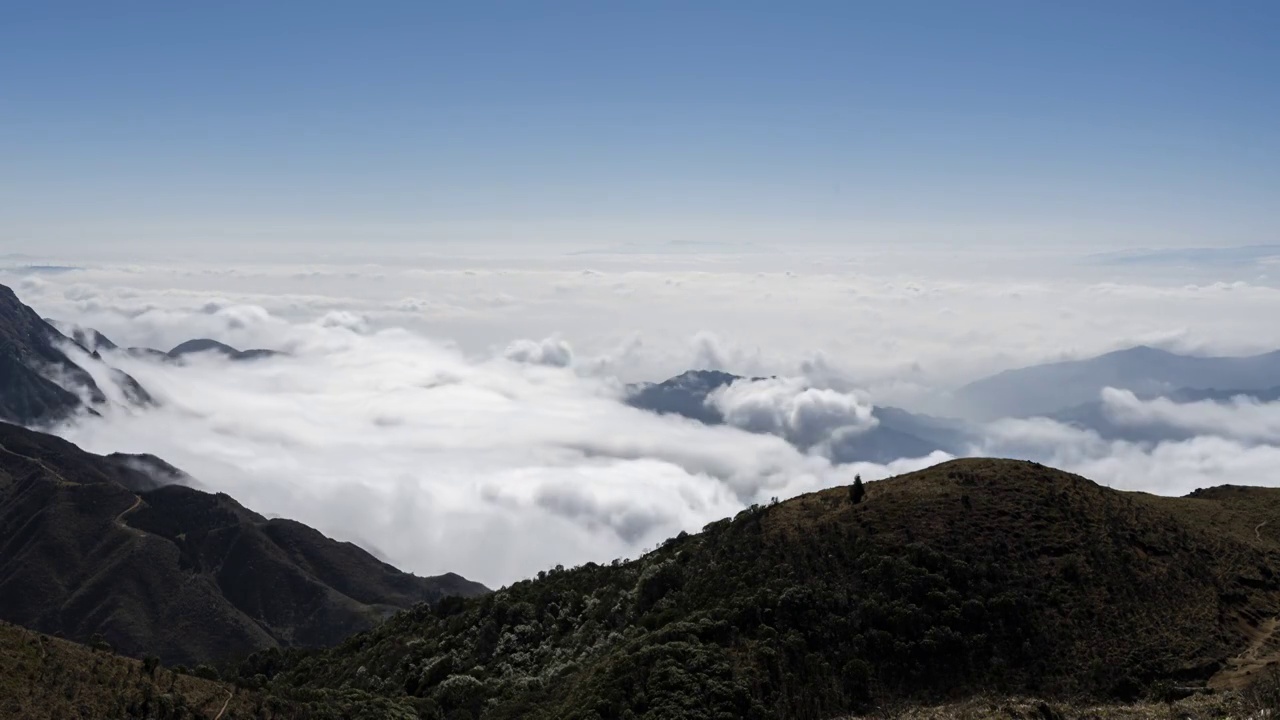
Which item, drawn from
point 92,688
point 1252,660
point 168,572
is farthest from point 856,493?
point 168,572

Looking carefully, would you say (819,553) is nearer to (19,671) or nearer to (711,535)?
(711,535)

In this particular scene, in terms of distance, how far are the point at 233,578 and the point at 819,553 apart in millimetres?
151830

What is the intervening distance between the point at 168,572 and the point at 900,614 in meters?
151

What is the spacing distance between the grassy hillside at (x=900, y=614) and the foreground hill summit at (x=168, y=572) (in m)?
102

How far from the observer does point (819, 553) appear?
38344 millimetres

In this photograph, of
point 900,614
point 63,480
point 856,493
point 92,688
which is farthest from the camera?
point 63,480

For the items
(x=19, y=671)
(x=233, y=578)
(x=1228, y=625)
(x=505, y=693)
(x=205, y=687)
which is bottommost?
(x=233, y=578)

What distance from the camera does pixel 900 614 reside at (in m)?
32.6

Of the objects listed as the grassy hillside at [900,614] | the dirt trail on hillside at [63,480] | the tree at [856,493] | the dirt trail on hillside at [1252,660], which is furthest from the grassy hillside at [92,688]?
the dirt trail on hillside at [63,480]

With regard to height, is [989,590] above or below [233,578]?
above

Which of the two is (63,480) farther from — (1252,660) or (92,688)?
(1252,660)

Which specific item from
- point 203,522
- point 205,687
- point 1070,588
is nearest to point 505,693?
point 205,687

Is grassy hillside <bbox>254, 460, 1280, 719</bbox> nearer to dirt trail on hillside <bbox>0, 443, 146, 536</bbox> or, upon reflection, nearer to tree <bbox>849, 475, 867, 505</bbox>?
tree <bbox>849, 475, 867, 505</bbox>

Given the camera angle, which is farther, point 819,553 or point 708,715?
point 819,553
